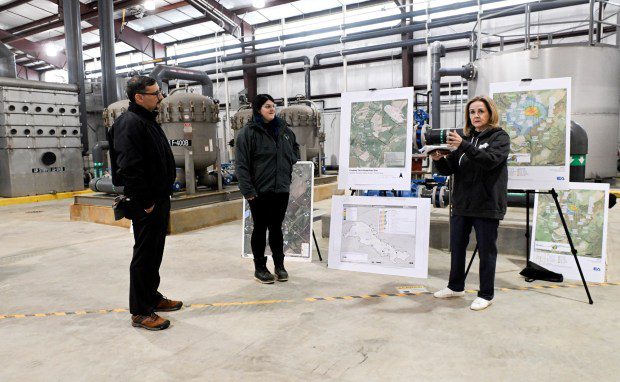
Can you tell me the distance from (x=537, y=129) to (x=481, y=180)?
0.94 m

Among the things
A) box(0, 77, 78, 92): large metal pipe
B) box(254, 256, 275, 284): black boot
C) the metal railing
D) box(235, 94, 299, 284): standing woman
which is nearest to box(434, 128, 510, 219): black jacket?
box(235, 94, 299, 284): standing woman

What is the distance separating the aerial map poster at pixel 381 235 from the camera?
3.71 metres

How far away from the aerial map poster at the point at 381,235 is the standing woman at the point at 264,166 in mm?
680

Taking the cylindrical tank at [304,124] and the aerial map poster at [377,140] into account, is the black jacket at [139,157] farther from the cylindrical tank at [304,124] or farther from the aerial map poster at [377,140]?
the cylindrical tank at [304,124]

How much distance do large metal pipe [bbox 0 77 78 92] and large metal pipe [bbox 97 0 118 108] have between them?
1.23 meters

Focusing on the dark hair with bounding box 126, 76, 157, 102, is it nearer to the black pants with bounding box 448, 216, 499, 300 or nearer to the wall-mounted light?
the black pants with bounding box 448, 216, 499, 300

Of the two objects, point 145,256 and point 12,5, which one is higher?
point 12,5

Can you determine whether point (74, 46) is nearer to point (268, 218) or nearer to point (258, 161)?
point (258, 161)

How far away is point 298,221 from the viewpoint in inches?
175

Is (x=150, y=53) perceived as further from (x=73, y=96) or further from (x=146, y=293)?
(x=146, y=293)

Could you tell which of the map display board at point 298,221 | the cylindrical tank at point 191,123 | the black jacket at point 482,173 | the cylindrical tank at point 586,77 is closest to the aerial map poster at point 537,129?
the black jacket at point 482,173

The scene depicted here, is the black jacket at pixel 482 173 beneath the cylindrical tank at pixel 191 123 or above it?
beneath

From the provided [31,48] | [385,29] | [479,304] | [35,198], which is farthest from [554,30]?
[31,48]

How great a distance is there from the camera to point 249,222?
4.61 meters
